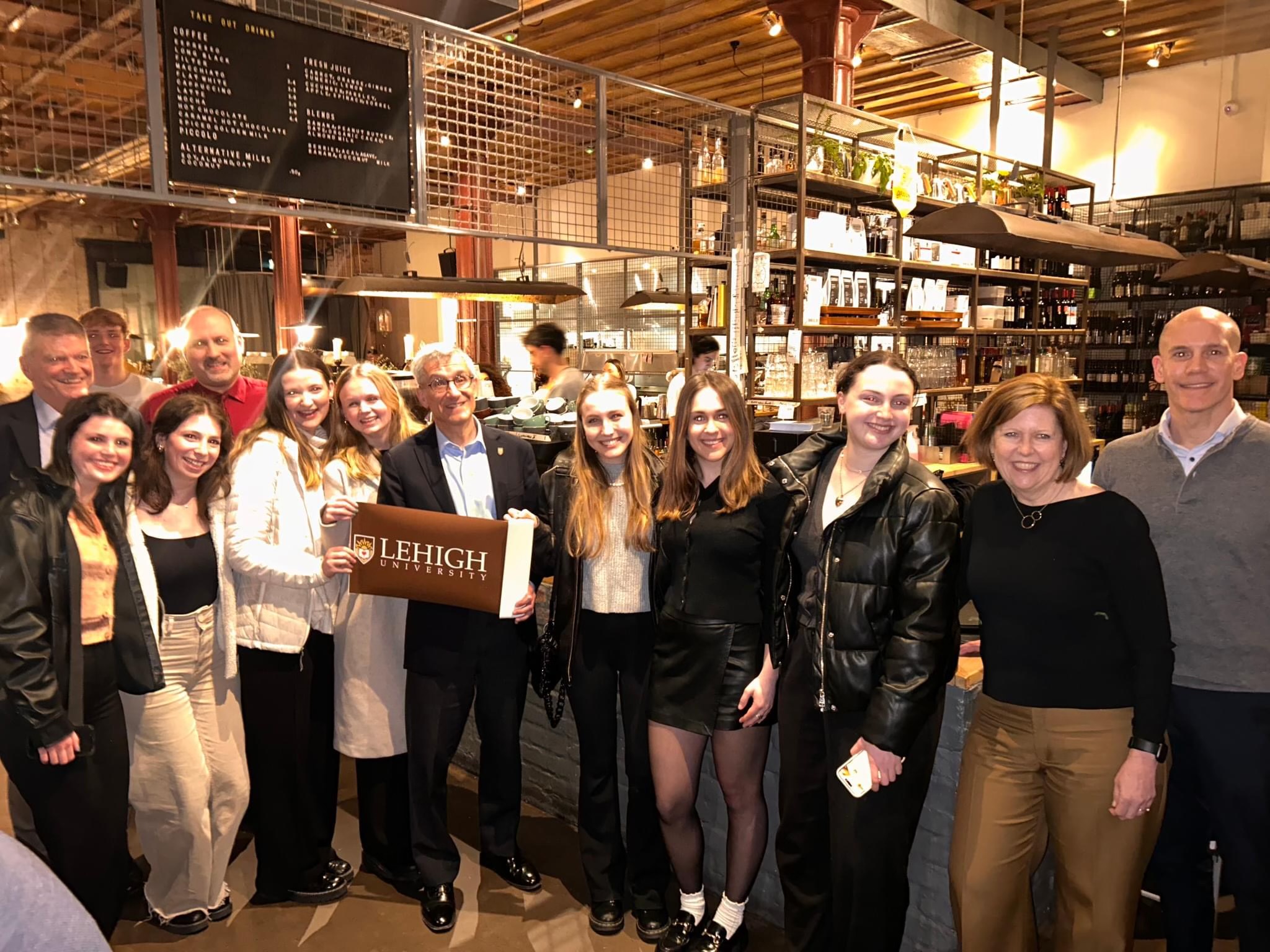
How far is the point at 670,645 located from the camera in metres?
2.33

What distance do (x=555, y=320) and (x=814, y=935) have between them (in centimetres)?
1120

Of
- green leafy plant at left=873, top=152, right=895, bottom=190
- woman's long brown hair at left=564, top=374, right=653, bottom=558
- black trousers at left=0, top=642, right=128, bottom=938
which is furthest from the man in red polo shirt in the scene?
green leafy plant at left=873, top=152, right=895, bottom=190

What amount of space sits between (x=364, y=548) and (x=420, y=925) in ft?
4.12

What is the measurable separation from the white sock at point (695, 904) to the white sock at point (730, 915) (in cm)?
7

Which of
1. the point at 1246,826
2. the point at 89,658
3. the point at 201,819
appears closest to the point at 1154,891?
the point at 1246,826

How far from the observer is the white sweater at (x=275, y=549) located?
8.25 feet

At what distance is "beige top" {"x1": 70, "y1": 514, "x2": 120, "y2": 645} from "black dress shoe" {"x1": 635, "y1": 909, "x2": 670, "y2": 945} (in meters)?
1.76

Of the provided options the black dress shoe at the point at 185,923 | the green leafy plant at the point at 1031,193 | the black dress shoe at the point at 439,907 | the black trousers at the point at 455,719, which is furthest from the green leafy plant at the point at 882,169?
the black dress shoe at the point at 185,923

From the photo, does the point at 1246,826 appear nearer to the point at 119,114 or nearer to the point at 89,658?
the point at 89,658

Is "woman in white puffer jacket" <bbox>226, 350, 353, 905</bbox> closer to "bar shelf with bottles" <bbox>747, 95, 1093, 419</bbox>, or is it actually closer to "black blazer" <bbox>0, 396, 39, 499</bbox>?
"black blazer" <bbox>0, 396, 39, 499</bbox>

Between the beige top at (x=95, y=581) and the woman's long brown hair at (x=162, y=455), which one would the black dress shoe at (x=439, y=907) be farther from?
the woman's long brown hair at (x=162, y=455)

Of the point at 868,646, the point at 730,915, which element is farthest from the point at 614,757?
the point at 868,646

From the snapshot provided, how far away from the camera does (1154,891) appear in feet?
8.38

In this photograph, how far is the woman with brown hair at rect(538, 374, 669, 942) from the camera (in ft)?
8.03
